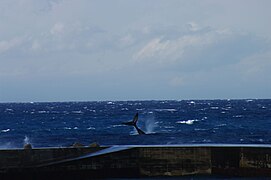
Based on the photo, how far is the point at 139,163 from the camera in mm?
20016

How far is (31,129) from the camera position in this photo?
7450cm

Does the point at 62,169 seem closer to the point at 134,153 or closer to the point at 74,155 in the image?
the point at 74,155

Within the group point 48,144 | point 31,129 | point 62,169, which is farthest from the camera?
point 31,129

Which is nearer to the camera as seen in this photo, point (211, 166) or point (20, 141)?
point (211, 166)

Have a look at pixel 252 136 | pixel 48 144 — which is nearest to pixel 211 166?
pixel 48 144

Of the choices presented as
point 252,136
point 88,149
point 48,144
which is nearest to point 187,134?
point 252,136

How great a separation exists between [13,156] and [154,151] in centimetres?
516

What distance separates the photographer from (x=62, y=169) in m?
19.7

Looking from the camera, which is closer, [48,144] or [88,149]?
[88,149]

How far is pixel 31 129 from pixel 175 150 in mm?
56926

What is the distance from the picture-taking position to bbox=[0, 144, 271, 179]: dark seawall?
19.7 m

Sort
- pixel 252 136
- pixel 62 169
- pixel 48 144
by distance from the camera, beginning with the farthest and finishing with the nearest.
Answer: pixel 252 136, pixel 48 144, pixel 62 169

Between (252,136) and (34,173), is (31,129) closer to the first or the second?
(252,136)

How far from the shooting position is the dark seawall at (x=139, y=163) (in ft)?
64.6
